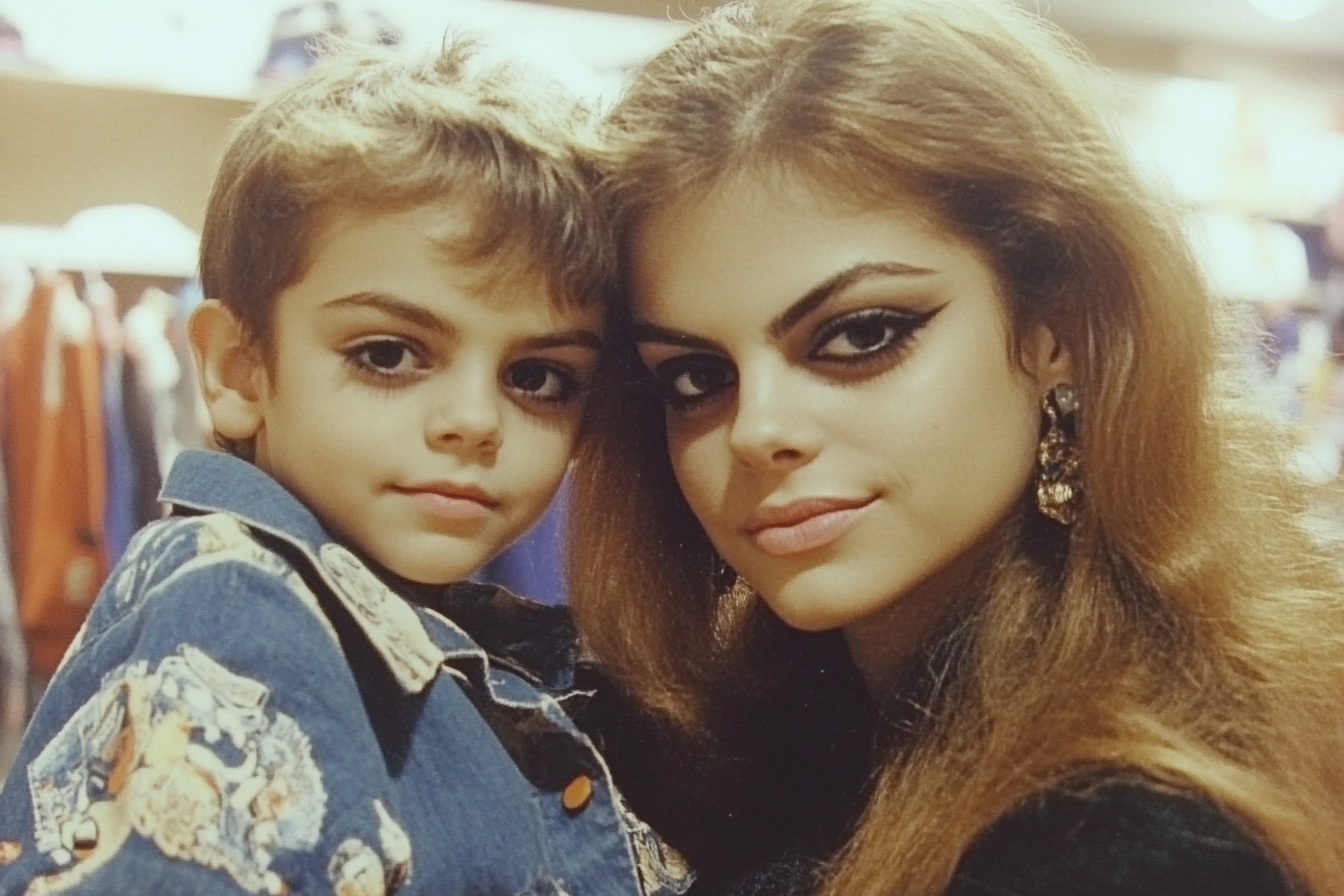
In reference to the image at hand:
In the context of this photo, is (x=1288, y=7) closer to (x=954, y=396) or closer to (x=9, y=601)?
(x=954, y=396)

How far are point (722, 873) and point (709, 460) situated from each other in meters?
0.32

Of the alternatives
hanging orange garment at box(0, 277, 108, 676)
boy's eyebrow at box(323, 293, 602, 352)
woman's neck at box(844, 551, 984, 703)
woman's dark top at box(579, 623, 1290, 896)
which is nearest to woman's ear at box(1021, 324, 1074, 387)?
woman's neck at box(844, 551, 984, 703)

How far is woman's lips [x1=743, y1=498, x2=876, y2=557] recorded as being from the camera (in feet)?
2.58

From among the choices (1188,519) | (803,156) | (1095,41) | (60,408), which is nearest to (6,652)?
(60,408)

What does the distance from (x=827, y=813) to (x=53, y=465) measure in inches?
47.5

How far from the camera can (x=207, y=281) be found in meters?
0.85

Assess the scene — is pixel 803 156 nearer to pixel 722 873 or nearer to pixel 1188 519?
pixel 1188 519

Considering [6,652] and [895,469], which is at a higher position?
[895,469]

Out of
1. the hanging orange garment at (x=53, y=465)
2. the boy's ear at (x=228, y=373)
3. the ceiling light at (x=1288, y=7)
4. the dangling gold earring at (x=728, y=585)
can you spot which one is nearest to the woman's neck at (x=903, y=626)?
the dangling gold earring at (x=728, y=585)

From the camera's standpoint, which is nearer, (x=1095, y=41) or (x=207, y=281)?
(x=207, y=281)

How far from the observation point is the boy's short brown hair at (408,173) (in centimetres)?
77

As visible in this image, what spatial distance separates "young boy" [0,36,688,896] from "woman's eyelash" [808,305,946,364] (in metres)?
0.16

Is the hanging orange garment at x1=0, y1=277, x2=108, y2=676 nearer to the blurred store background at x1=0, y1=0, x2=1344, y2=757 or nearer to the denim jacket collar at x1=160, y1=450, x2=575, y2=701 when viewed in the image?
Answer: the blurred store background at x1=0, y1=0, x2=1344, y2=757

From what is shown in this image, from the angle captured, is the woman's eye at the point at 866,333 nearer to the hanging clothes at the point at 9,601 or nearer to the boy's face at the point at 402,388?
the boy's face at the point at 402,388
